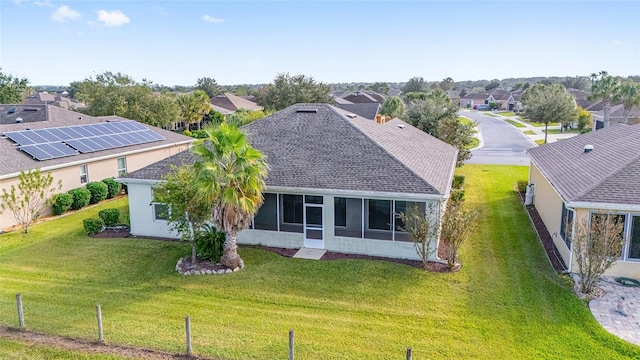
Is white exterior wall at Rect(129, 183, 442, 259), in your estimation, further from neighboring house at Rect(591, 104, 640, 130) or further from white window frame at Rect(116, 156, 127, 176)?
neighboring house at Rect(591, 104, 640, 130)

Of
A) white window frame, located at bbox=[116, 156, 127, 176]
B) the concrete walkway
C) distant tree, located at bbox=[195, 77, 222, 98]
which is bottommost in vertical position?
the concrete walkway

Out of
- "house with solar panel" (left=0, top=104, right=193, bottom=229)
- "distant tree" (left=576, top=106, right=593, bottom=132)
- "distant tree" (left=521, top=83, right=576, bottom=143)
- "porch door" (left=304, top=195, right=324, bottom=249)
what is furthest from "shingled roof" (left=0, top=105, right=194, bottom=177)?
"distant tree" (left=576, top=106, right=593, bottom=132)

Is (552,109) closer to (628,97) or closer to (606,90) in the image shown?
(606,90)

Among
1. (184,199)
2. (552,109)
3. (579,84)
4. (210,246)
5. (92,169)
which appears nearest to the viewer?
(184,199)

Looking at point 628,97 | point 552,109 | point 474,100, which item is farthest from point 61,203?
point 474,100

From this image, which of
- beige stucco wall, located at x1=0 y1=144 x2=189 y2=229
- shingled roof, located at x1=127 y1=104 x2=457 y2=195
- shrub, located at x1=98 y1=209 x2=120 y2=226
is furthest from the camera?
beige stucco wall, located at x1=0 y1=144 x2=189 y2=229

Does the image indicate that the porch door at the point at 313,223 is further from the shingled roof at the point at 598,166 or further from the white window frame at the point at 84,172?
the white window frame at the point at 84,172

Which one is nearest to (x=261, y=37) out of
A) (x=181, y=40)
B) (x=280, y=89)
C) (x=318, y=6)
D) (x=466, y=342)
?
(x=181, y=40)

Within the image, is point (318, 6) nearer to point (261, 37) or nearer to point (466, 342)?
point (261, 37)
